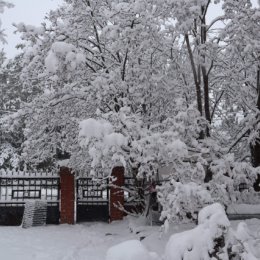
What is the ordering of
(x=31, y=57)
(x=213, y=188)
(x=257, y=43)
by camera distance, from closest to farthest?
(x=213, y=188), (x=257, y=43), (x=31, y=57)

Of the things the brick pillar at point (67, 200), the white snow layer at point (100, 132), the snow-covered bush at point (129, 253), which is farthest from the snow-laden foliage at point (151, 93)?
the snow-covered bush at point (129, 253)

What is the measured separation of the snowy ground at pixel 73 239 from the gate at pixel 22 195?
1.61 ft

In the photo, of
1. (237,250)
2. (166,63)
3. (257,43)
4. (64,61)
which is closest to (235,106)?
(166,63)

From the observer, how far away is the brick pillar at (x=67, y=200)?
13688 mm

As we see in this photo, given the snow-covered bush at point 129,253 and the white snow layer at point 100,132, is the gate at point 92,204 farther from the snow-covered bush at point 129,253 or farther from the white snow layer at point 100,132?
the snow-covered bush at point 129,253

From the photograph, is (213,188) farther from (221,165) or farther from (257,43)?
(257,43)

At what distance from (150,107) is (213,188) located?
3.51 metres

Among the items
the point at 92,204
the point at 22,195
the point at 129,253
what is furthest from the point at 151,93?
the point at 129,253

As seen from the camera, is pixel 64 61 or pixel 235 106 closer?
pixel 64 61

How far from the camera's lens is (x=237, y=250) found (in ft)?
18.4

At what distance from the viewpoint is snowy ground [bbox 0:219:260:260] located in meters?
9.20

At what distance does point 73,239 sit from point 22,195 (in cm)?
332

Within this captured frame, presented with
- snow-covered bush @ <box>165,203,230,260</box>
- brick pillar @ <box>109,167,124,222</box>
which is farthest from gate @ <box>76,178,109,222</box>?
snow-covered bush @ <box>165,203,230,260</box>

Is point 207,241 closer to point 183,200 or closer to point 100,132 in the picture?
point 183,200
